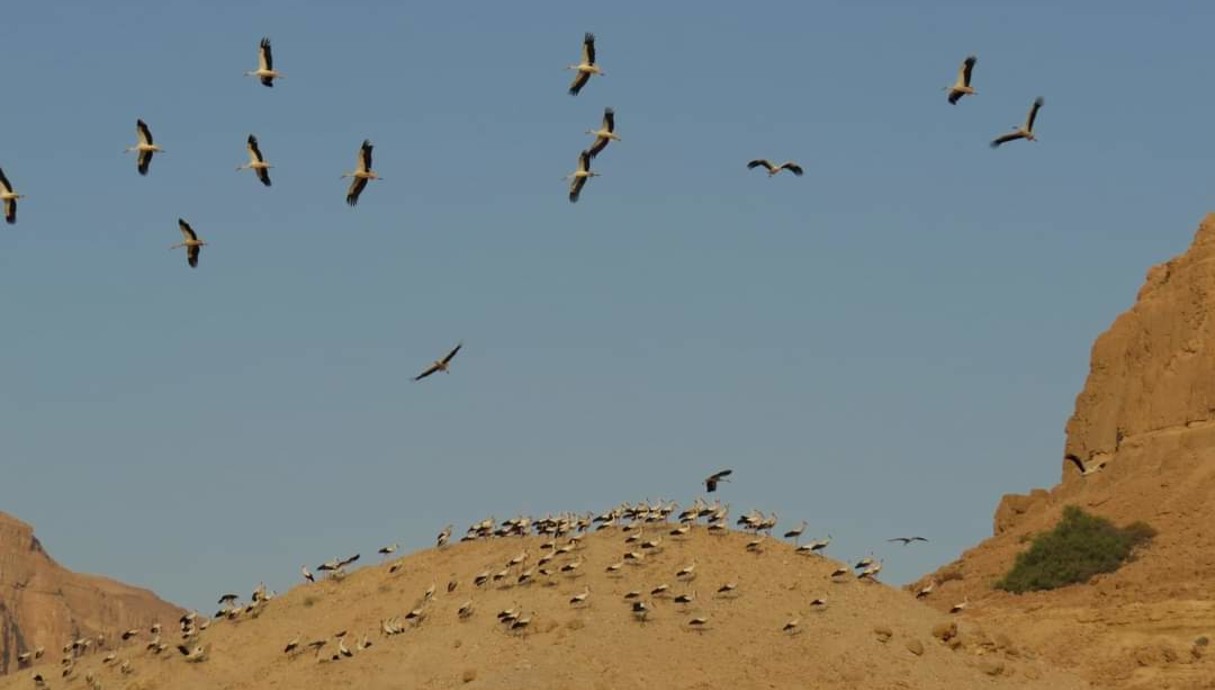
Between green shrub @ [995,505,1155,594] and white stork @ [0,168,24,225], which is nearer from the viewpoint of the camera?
white stork @ [0,168,24,225]

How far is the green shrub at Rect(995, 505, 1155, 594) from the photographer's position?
9912 cm

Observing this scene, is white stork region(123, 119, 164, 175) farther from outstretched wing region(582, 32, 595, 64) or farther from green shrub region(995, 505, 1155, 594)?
green shrub region(995, 505, 1155, 594)

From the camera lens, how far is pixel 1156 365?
11300 cm

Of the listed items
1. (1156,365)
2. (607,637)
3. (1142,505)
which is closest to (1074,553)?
(1142,505)

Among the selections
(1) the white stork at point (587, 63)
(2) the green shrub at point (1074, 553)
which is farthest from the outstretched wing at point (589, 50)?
(2) the green shrub at point (1074, 553)

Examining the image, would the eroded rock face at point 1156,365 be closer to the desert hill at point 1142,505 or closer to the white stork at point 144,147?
the desert hill at point 1142,505

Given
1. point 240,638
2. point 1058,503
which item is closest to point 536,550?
point 240,638

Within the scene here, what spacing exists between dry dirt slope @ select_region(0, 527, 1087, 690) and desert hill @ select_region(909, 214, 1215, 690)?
34.2 feet

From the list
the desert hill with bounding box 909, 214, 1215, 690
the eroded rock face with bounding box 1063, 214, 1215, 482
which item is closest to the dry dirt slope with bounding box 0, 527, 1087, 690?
the desert hill with bounding box 909, 214, 1215, 690

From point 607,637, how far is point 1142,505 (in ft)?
146

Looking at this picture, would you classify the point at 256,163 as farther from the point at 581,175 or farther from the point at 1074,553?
the point at 1074,553

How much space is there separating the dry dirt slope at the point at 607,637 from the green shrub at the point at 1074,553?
26.1m

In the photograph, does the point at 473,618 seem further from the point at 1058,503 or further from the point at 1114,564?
the point at 1058,503

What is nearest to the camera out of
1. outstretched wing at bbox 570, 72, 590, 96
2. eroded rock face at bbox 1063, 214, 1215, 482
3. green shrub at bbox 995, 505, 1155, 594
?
outstretched wing at bbox 570, 72, 590, 96
